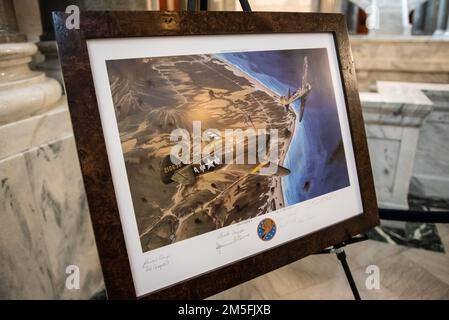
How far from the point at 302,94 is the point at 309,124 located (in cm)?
8

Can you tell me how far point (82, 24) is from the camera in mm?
630

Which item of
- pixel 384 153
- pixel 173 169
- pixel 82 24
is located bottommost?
A: pixel 384 153

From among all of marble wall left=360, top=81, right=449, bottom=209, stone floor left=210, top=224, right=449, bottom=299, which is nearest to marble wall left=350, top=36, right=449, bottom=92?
marble wall left=360, top=81, right=449, bottom=209

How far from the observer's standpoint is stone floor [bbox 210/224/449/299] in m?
1.61

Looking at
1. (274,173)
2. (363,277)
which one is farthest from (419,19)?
(274,173)

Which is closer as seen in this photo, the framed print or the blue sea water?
the framed print

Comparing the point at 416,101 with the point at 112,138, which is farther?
the point at 416,101

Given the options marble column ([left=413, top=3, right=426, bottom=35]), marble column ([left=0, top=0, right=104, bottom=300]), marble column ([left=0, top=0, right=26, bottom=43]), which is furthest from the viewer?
marble column ([left=413, top=3, right=426, bottom=35])

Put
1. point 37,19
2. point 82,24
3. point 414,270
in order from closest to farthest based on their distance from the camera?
point 82,24 < point 37,19 < point 414,270

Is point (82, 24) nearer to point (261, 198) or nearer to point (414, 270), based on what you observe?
point (261, 198)

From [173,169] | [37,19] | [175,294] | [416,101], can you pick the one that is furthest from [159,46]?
[416,101]

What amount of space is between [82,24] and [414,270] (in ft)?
6.20

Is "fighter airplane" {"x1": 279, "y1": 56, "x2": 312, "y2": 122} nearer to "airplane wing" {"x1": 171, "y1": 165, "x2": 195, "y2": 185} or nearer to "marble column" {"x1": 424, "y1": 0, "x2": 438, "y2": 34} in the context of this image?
"airplane wing" {"x1": 171, "y1": 165, "x2": 195, "y2": 185}

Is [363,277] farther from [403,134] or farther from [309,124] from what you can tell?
[309,124]
